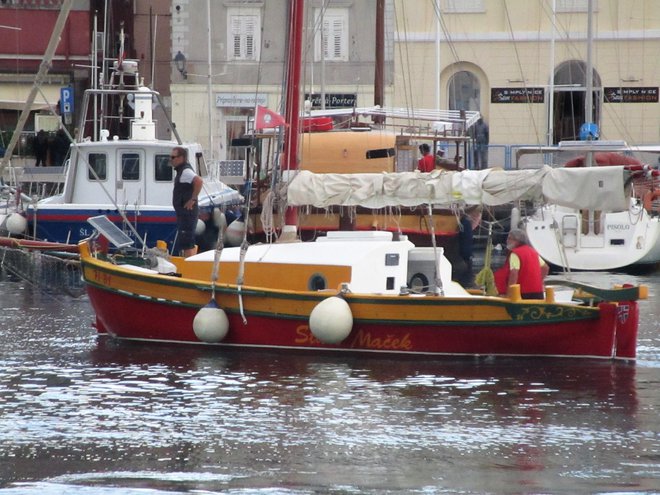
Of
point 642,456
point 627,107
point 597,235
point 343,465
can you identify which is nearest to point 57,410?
point 343,465

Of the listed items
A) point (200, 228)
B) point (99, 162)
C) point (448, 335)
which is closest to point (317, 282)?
point (448, 335)

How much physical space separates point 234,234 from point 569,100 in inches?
644

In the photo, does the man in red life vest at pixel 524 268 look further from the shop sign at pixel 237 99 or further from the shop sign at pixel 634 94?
the shop sign at pixel 237 99

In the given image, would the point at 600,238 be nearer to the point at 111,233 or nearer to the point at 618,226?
the point at 618,226

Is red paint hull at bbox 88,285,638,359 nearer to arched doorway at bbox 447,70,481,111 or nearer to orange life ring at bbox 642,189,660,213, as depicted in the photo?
orange life ring at bbox 642,189,660,213

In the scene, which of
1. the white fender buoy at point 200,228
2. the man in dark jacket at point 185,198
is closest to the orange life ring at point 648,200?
the white fender buoy at point 200,228

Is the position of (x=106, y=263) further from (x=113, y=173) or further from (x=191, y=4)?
(x=191, y=4)

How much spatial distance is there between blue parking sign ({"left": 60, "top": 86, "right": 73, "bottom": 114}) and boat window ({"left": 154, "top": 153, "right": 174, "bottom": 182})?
13.7 m

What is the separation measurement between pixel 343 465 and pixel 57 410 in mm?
3162

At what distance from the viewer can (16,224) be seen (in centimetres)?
2400

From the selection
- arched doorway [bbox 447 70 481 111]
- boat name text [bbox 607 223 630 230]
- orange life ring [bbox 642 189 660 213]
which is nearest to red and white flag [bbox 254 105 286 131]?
boat name text [bbox 607 223 630 230]

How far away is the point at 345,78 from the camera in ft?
139

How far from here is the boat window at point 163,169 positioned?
79.5 feet

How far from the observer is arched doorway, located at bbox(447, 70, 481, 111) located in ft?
135
